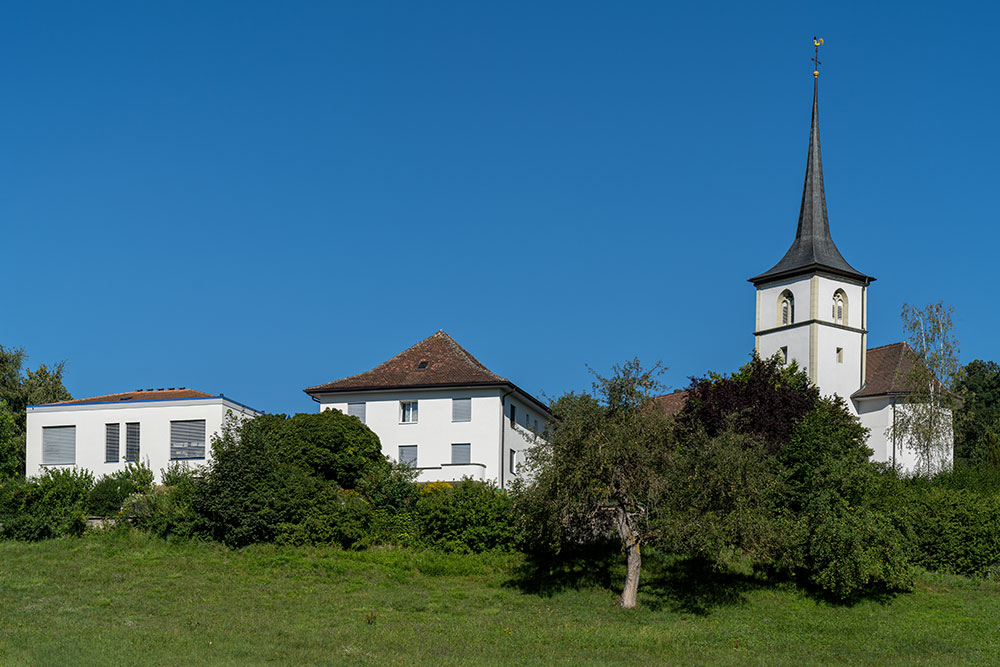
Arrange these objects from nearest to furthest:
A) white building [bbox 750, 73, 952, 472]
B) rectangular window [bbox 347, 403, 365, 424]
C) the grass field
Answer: the grass field
rectangular window [bbox 347, 403, 365, 424]
white building [bbox 750, 73, 952, 472]

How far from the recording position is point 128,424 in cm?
5084

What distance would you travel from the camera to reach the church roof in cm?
6919

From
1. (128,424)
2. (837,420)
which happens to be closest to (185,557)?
(128,424)

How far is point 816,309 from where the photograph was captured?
67.6 m

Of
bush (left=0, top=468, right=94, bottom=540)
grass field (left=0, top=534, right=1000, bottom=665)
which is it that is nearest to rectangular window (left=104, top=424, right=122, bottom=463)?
bush (left=0, top=468, right=94, bottom=540)

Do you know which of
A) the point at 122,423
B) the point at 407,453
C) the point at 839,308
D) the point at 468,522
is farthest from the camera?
the point at 839,308

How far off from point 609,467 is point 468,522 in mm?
7908

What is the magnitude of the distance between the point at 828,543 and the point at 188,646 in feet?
61.8

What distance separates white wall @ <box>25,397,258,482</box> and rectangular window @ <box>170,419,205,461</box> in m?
0.18

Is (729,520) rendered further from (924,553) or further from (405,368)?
(405,368)

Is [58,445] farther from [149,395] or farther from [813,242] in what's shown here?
[813,242]

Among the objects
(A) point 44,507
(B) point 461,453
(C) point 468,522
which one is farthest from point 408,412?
(A) point 44,507

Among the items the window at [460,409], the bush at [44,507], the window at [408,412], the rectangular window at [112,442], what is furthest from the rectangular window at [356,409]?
the bush at [44,507]

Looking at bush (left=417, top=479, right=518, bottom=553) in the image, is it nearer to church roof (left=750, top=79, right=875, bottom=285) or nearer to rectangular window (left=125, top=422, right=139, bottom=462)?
rectangular window (left=125, top=422, right=139, bottom=462)
